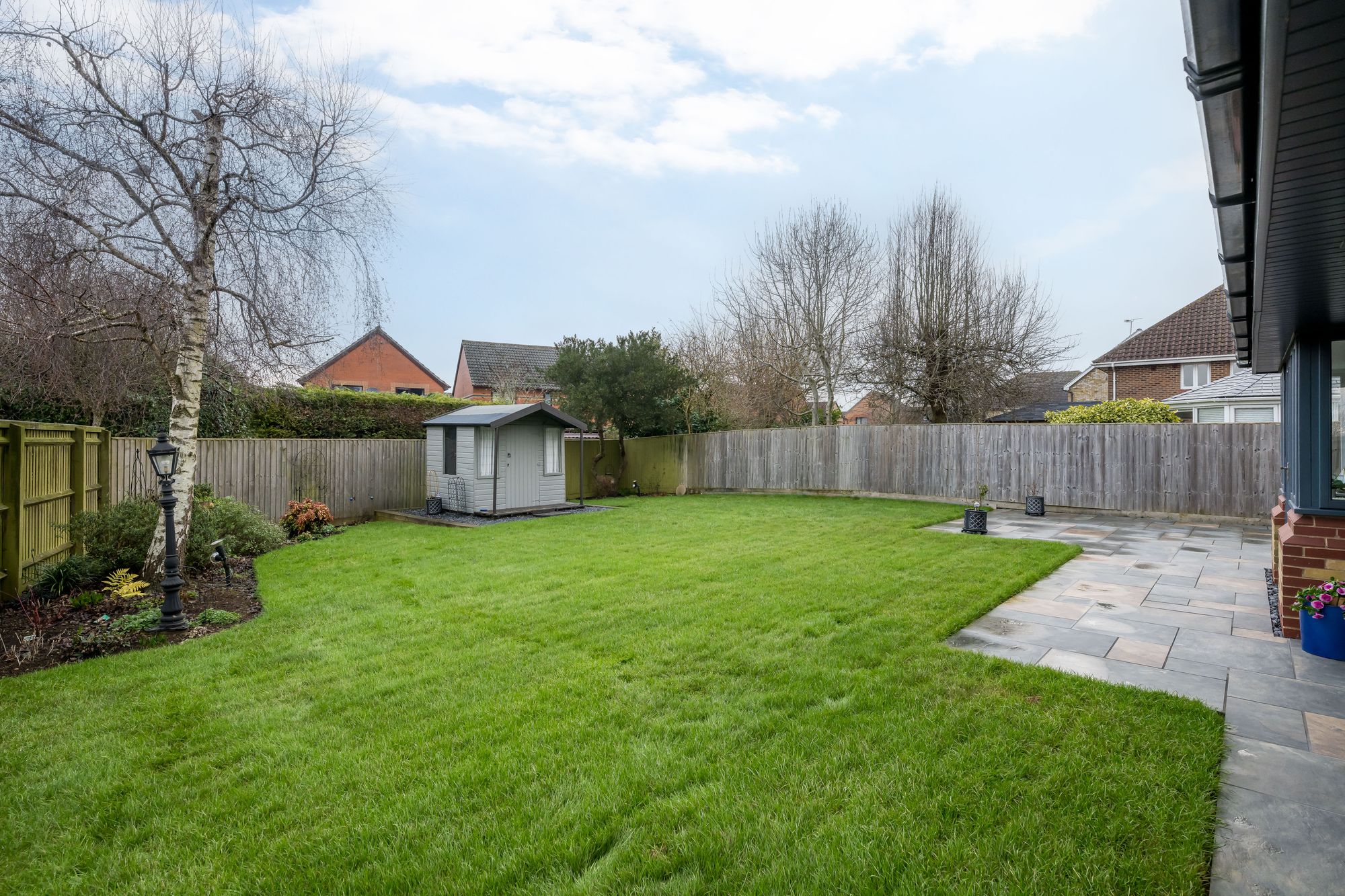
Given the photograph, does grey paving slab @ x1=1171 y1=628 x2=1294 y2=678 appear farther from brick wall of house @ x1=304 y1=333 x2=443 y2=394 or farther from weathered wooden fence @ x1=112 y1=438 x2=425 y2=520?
brick wall of house @ x1=304 y1=333 x2=443 y2=394

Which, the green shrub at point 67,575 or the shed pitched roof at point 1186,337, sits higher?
the shed pitched roof at point 1186,337

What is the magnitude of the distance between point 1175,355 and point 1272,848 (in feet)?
71.3

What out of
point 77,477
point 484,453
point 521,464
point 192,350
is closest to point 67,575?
point 77,477

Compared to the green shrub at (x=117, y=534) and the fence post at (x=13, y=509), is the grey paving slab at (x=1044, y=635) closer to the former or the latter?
the fence post at (x=13, y=509)

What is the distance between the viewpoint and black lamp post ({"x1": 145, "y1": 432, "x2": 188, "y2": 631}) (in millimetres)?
4516

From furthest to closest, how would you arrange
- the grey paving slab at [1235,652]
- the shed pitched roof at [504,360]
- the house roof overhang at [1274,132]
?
the shed pitched roof at [504,360]
the grey paving slab at [1235,652]
the house roof overhang at [1274,132]

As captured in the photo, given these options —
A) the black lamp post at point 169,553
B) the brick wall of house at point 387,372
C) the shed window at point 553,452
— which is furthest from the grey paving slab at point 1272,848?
the brick wall of house at point 387,372

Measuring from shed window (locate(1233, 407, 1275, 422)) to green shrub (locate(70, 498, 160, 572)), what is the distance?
58.2 ft

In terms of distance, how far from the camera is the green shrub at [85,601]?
4.96 meters

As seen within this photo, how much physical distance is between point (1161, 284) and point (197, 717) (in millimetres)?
22181

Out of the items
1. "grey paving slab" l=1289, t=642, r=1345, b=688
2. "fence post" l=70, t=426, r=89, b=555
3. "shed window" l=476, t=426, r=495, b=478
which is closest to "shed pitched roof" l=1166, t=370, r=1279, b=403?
"grey paving slab" l=1289, t=642, r=1345, b=688

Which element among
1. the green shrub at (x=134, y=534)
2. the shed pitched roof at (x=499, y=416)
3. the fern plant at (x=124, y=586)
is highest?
the shed pitched roof at (x=499, y=416)

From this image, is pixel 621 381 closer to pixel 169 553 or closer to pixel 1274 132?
pixel 169 553

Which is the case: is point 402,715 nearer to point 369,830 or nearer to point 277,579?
point 369,830
